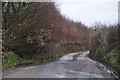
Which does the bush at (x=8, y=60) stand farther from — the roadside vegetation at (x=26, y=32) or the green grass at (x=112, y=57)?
the green grass at (x=112, y=57)

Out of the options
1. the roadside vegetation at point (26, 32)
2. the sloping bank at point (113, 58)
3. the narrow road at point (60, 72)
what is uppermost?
the roadside vegetation at point (26, 32)

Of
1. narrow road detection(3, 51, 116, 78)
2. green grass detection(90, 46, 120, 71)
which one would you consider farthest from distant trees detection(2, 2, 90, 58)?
green grass detection(90, 46, 120, 71)

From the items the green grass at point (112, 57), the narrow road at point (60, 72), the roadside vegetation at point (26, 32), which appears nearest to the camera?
the narrow road at point (60, 72)

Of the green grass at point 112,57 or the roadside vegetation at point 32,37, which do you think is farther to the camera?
the roadside vegetation at point 32,37

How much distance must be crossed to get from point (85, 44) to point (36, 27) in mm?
41301

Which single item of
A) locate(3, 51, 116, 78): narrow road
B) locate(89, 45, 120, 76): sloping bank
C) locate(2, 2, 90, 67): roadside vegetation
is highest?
locate(2, 2, 90, 67): roadside vegetation

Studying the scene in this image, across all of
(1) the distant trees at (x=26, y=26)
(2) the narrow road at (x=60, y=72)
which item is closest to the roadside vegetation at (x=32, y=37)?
(1) the distant trees at (x=26, y=26)

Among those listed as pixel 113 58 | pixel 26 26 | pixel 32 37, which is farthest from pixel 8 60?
pixel 113 58

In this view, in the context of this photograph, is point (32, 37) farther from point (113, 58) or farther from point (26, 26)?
point (113, 58)

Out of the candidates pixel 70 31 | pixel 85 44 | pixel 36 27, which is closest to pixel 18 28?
pixel 36 27

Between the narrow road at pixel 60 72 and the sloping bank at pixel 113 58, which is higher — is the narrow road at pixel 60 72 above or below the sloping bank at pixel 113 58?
below

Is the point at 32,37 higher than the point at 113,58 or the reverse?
higher

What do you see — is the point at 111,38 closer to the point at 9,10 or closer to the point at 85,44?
the point at 9,10

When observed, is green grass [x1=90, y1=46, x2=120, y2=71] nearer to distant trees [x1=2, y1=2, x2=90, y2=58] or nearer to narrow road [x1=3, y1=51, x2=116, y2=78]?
narrow road [x1=3, y1=51, x2=116, y2=78]
